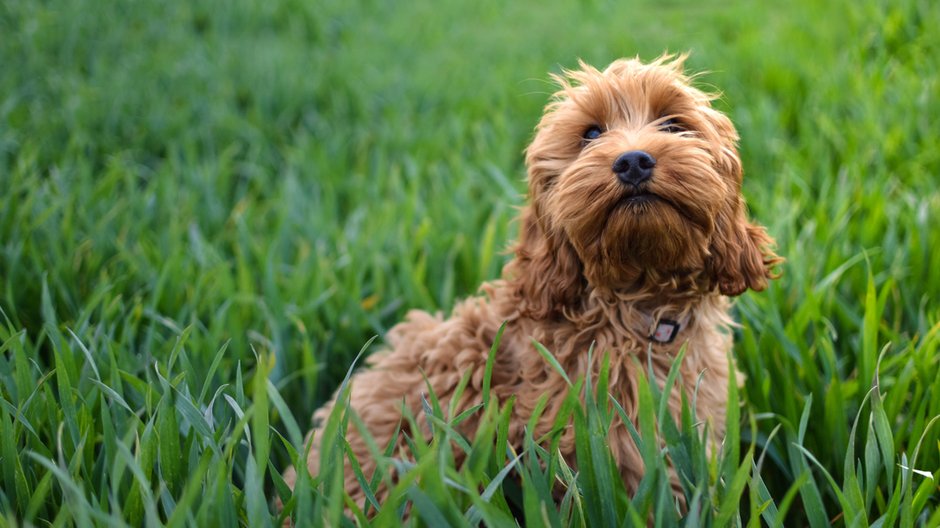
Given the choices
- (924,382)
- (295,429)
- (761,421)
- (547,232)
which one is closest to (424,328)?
(547,232)

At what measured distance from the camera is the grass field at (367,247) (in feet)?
5.32

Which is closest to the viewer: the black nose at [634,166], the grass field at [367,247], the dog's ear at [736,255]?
the grass field at [367,247]

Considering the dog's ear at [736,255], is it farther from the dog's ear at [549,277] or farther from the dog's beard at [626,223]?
the dog's ear at [549,277]

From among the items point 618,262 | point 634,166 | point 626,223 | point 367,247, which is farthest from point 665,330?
point 367,247

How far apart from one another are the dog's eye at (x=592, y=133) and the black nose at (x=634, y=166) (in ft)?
0.85

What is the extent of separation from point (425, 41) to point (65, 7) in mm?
2960

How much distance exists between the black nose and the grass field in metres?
0.50

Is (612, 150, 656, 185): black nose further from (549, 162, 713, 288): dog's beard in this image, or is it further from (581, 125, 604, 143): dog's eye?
(581, 125, 604, 143): dog's eye

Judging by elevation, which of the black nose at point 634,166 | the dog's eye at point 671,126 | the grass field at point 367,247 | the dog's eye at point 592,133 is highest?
the dog's eye at point 671,126

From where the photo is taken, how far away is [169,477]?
168cm

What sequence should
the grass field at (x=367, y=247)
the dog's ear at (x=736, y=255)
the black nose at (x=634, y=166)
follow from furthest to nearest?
the dog's ear at (x=736, y=255), the black nose at (x=634, y=166), the grass field at (x=367, y=247)

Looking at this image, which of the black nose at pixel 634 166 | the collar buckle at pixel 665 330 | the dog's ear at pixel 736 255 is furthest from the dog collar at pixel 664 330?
Answer: the black nose at pixel 634 166

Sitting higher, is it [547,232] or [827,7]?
[827,7]

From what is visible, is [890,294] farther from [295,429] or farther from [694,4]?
[694,4]
